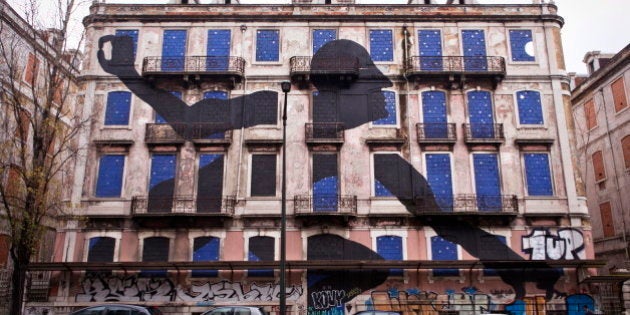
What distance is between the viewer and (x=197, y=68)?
24.7 metres

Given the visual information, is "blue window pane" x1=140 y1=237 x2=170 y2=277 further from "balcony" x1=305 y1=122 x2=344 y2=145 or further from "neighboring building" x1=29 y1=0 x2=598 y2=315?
"balcony" x1=305 y1=122 x2=344 y2=145

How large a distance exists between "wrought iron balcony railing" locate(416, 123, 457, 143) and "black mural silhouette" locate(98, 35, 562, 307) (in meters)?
1.56

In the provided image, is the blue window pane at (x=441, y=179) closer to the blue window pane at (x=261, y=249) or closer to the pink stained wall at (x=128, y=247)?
the blue window pane at (x=261, y=249)

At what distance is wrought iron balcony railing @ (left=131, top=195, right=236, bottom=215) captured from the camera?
2244 centimetres

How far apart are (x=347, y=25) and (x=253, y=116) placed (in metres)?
6.96

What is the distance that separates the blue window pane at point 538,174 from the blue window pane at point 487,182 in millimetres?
1463

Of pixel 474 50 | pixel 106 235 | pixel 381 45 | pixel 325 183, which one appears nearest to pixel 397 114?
pixel 381 45

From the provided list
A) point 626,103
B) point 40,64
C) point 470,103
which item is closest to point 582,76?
point 626,103

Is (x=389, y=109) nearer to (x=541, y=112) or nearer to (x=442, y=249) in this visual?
(x=442, y=249)

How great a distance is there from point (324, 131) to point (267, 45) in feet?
18.6

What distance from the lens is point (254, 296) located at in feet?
70.2

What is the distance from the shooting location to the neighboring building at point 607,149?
95.9 ft

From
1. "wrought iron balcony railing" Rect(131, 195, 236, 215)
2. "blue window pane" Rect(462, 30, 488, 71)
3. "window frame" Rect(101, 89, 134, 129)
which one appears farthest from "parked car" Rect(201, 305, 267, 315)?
"blue window pane" Rect(462, 30, 488, 71)

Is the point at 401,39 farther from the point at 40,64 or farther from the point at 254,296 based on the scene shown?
the point at 40,64
